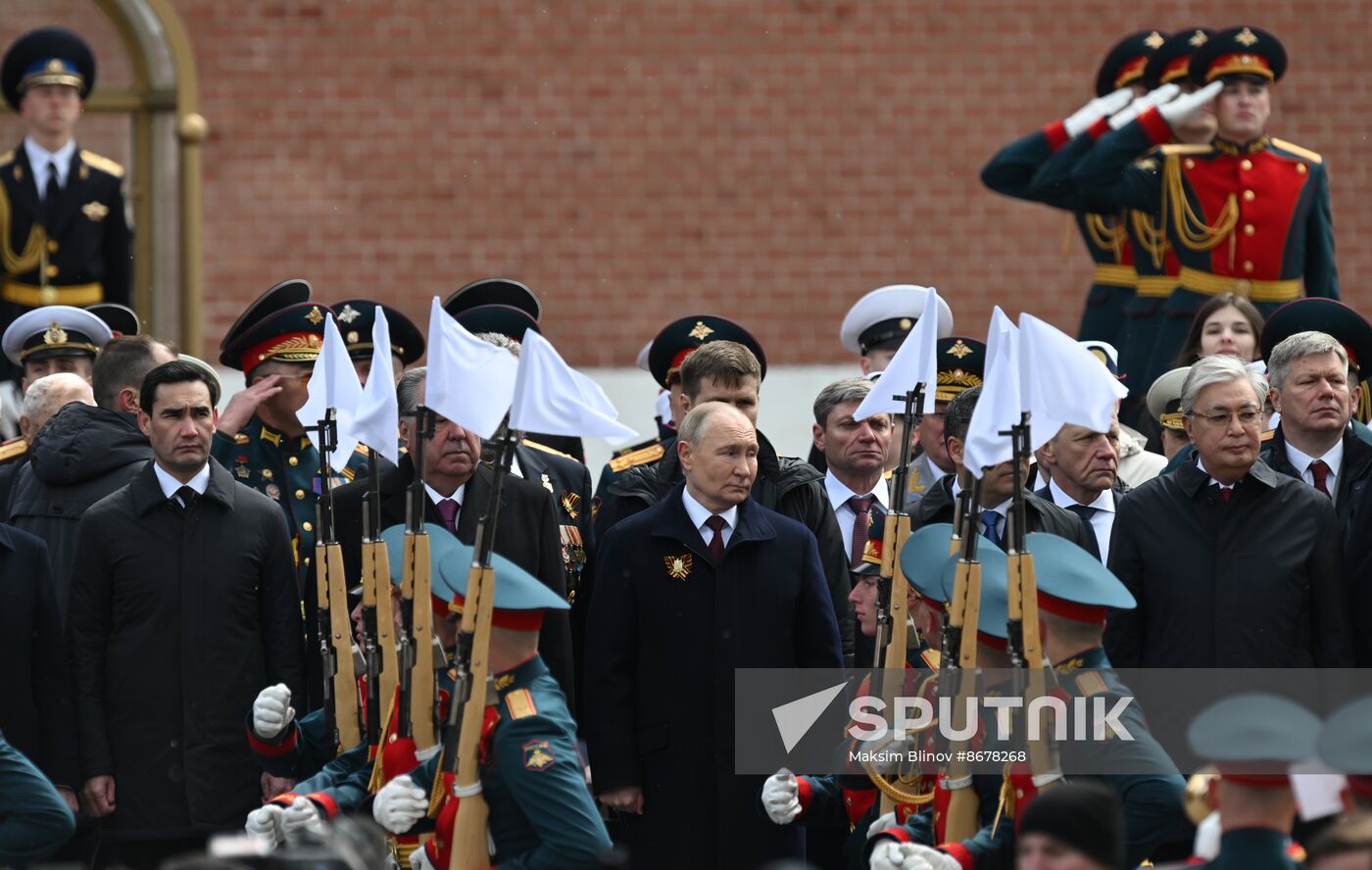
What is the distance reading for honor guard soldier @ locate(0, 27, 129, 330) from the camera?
11023 mm

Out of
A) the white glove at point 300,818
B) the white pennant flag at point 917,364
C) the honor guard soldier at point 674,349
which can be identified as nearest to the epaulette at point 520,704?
the white glove at point 300,818

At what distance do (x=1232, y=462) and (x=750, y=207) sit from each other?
20.6 ft

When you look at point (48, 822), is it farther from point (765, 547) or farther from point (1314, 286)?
point (1314, 286)

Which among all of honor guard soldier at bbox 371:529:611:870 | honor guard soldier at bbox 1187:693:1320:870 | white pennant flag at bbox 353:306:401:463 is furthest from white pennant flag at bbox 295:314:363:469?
honor guard soldier at bbox 1187:693:1320:870

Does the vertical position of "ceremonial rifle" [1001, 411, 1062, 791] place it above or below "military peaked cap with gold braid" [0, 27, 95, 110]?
below

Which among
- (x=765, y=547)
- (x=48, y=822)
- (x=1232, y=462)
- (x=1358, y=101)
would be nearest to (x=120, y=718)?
(x=48, y=822)

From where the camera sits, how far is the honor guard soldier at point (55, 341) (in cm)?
897

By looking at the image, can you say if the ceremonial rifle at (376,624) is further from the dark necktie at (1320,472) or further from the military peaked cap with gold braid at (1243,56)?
the military peaked cap with gold braid at (1243,56)

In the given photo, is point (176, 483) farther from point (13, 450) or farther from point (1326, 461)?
point (1326, 461)

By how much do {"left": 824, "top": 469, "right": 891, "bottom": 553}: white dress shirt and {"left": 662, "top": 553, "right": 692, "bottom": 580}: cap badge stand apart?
1.08 m

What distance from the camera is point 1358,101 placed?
13.1 m

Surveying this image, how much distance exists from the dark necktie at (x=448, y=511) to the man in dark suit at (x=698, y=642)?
22.2 inches

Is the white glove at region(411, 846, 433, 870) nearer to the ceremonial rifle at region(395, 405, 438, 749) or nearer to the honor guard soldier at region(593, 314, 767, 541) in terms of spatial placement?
the ceremonial rifle at region(395, 405, 438, 749)

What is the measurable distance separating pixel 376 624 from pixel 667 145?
674 centimetres
